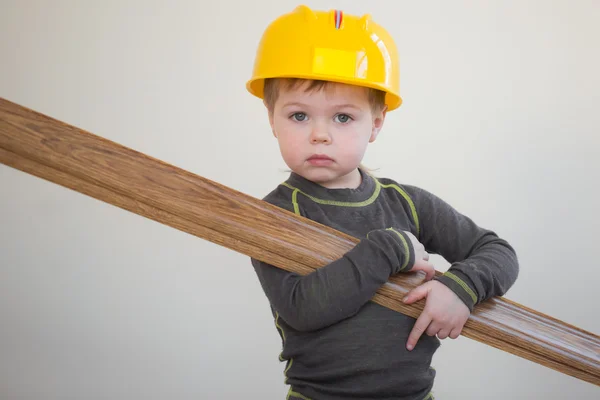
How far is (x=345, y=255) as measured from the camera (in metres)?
1.00

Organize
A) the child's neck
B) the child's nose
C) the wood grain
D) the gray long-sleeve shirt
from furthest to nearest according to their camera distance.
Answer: the child's neck
the child's nose
the gray long-sleeve shirt
the wood grain

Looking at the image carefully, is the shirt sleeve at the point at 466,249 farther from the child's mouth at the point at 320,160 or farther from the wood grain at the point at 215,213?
the child's mouth at the point at 320,160

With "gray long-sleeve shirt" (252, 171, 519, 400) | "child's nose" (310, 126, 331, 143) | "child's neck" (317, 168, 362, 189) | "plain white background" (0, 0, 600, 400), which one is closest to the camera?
"gray long-sleeve shirt" (252, 171, 519, 400)

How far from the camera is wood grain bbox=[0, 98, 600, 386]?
0.90 metres

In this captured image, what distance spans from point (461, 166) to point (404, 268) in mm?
1310

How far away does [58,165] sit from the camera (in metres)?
0.90

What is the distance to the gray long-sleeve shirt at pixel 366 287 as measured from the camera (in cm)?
100

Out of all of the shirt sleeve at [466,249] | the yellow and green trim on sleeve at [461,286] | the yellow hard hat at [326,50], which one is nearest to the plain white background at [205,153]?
the shirt sleeve at [466,249]

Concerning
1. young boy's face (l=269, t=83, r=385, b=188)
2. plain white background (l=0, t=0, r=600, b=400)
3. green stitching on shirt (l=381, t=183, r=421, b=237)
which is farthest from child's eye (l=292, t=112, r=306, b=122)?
plain white background (l=0, t=0, r=600, b=400)

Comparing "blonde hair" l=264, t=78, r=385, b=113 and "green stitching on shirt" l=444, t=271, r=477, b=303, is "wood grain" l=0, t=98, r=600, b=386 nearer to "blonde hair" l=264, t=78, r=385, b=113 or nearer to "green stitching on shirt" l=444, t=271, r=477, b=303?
"green stitching on shirt" l=444, t=271, r=477, b=303

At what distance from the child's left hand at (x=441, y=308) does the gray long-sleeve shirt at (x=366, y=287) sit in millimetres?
16

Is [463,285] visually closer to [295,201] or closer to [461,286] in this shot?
[461,286]

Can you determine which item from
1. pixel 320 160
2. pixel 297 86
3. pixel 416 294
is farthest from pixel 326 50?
pixel 416 294

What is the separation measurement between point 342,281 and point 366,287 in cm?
4
